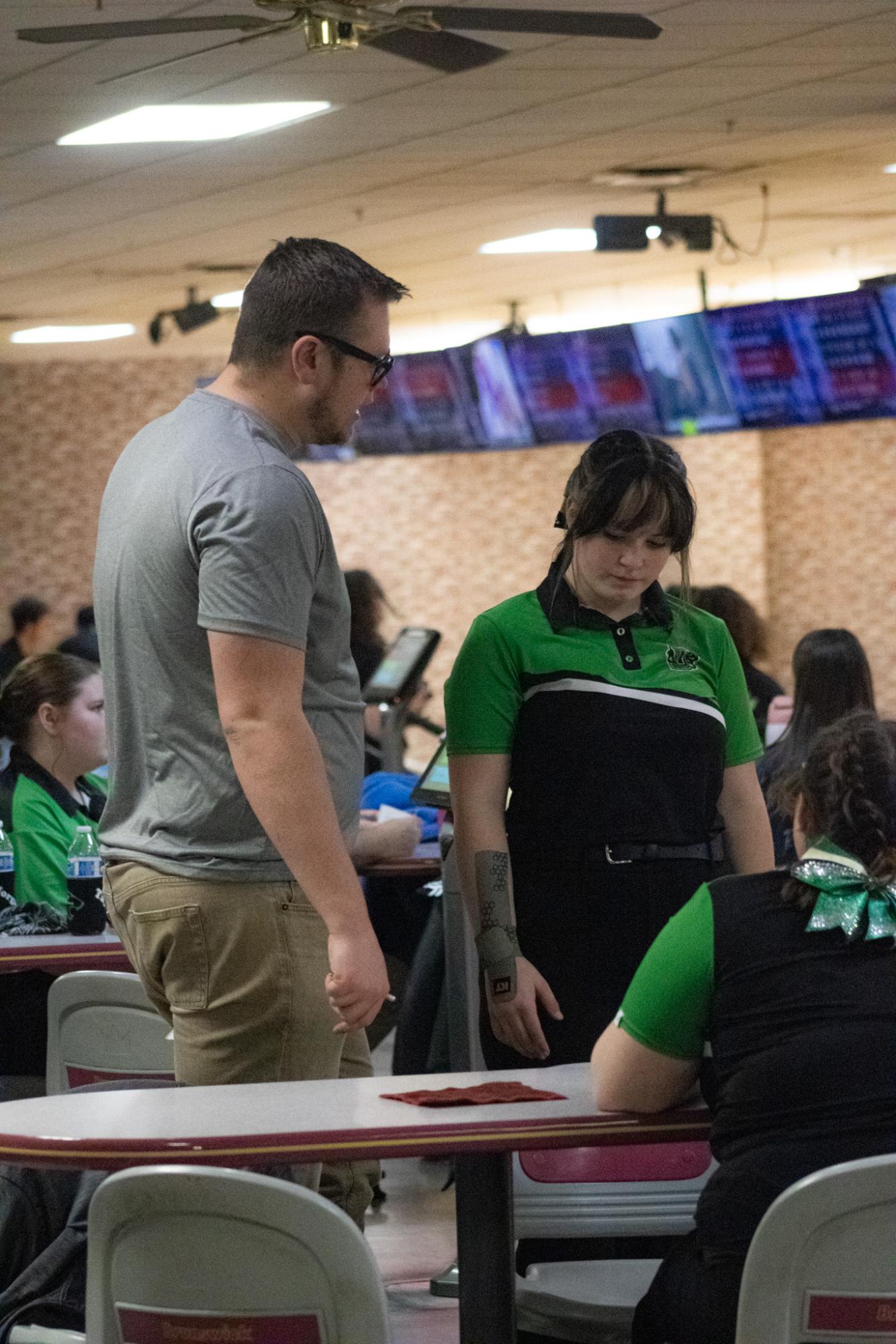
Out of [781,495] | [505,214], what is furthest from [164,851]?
[781,495]

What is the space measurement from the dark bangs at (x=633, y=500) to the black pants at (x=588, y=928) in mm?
459

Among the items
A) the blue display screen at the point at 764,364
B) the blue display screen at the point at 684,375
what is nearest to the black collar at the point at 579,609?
the blue display screen at the point at 764,364

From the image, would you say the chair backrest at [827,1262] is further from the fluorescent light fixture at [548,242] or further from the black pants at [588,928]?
the fluorescent light fixture at [548,242]

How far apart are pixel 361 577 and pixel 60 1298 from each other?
3862mm

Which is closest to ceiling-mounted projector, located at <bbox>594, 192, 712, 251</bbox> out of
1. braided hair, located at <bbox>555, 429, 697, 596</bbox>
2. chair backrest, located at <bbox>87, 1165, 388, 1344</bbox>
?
braided hair, located at <bbox>555, 429, 697, 596</bbox>

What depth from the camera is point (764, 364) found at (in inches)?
307

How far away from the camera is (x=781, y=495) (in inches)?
468

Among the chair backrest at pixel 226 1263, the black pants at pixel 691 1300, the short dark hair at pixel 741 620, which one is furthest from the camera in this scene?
the short dark hair at pixel 741 620

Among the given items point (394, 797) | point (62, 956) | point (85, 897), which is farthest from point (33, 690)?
point (394, 797)

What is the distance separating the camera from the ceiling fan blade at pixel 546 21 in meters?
4.11

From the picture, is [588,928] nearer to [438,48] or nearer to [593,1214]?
[593,1214]

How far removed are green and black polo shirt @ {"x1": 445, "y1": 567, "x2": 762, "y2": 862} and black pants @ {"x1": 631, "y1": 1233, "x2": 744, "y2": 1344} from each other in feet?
1.89

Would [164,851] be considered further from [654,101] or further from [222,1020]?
[654,101]

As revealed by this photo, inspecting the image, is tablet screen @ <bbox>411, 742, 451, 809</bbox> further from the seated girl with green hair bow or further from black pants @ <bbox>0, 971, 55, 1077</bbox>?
the seated girl with green hair bow
